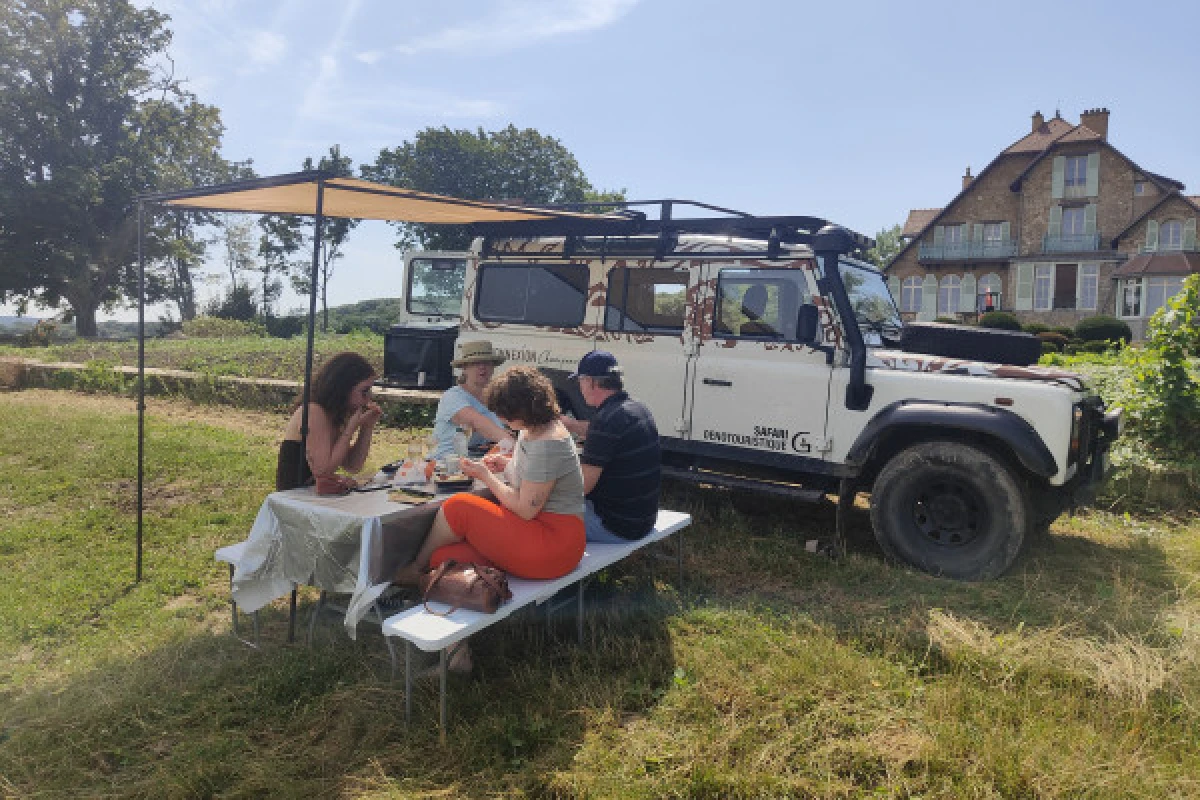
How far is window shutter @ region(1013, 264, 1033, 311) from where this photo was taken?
37.5 m

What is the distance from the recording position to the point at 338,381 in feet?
13.6

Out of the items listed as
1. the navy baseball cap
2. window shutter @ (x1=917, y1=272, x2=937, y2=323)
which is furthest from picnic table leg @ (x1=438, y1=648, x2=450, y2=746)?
window shutter @ (x1=917, y1=272, x2=937, y2=323)

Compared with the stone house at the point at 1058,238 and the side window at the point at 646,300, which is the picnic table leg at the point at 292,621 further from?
the stone house at the point at 1058,238

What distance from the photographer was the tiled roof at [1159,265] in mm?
31859

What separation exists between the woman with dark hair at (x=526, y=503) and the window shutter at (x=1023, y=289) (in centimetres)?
4025

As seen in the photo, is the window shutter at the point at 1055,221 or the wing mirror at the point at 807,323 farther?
the window shutter at the point at 1055,221

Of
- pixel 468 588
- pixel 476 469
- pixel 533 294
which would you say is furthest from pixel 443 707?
pixel 533 294

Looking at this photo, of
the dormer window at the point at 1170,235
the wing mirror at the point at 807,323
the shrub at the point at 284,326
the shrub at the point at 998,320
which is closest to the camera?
the wing mirror at the point at 807,323


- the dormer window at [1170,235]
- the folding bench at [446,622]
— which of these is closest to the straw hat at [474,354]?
the folding bench at [446,622]

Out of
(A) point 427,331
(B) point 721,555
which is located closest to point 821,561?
(B) point 721,555

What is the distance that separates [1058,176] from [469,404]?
4030 centimetres

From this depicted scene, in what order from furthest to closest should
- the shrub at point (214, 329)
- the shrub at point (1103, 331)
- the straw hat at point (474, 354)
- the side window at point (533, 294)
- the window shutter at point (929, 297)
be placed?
the window shutter at point (929, 297)
the shrub at point (1103, 331)
the shrub at point (214, 329)
the side window at point (533, 294)
the straw hat at point (474, 354)

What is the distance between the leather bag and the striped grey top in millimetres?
417

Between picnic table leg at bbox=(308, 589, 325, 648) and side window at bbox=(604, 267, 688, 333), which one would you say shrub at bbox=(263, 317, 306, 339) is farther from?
picnic table leg at bbox=(308, 589, 325, 648)
